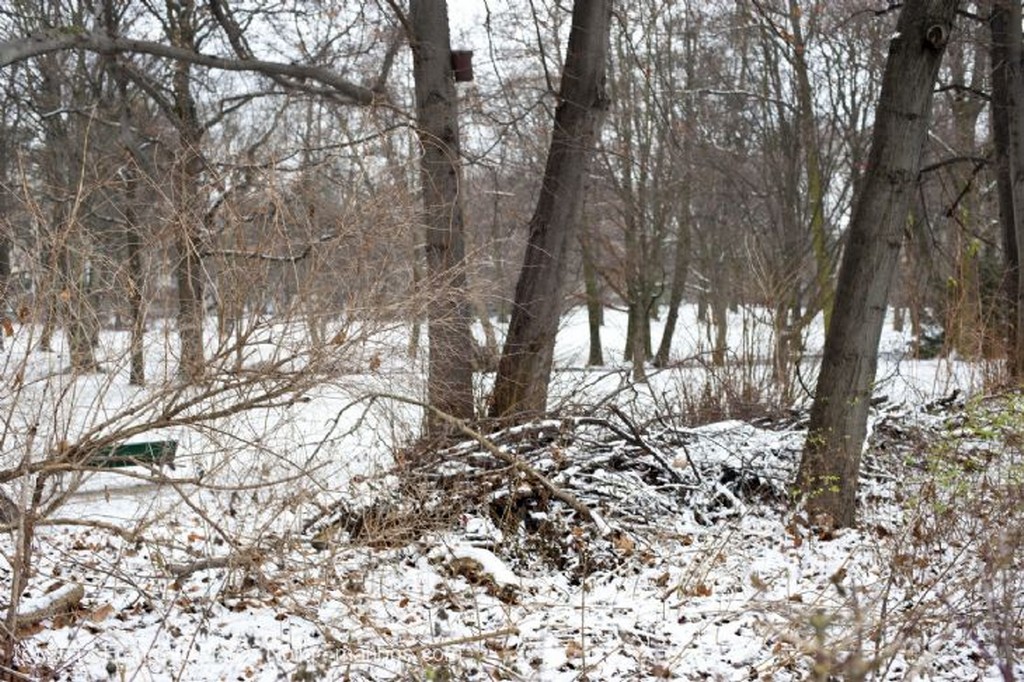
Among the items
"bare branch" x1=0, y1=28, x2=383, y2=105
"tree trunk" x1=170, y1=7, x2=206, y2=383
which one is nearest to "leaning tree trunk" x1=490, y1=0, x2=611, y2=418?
"bare branch" x1=0, y1=28, x2=383, y2=105

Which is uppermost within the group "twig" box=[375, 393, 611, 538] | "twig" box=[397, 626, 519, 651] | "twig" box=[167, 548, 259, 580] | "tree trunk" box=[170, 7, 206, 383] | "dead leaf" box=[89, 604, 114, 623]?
"tree trunk" box=[170, 7, 206, 383]

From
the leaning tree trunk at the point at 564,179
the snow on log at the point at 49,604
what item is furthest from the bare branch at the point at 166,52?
the snow on log at the point at 49,604

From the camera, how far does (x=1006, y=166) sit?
407 inches

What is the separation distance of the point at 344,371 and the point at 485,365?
8.90 ft

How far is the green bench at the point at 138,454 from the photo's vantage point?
4.51 m

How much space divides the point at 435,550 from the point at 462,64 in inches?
177

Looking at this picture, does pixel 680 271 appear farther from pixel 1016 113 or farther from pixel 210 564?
pixel 210 564

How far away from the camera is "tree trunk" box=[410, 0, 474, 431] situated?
604 cm

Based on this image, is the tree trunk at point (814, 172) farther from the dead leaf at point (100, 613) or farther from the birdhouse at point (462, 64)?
the dead leaf at point (100, 613)

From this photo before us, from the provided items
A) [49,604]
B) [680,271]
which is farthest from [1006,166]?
[49,604]

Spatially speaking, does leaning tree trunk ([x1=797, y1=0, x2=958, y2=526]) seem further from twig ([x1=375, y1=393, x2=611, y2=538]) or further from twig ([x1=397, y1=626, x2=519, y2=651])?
twig ([x1=397, y1=626, x2=519, y2=651])

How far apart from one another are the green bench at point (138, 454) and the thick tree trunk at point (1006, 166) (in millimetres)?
7735

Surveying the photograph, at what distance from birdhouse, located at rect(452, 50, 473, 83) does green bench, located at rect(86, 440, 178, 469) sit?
172 inches

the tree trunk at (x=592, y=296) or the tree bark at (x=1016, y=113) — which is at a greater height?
the tree bark at (x=1016, y=113)
